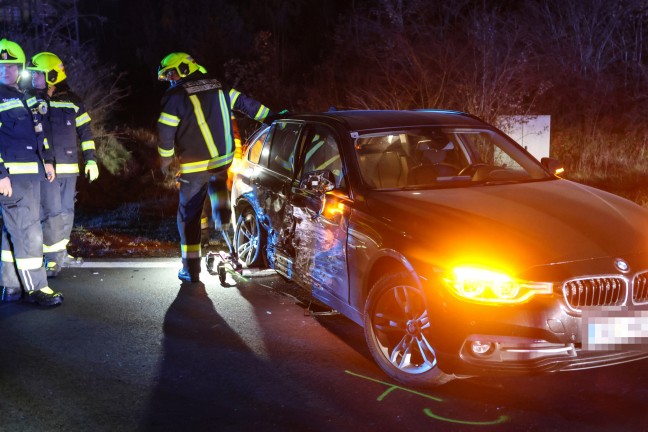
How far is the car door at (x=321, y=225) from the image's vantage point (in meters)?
5.32

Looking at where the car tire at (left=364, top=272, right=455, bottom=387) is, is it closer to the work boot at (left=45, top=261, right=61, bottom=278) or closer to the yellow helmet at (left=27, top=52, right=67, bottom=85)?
the work boot at (left=45, top=261, right=61, bottom=278)

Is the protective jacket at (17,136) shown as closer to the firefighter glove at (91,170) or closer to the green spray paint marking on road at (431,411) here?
the firefighter glove at (91,170)

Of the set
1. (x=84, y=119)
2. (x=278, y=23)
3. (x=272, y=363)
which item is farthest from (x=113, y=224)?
(x=278, y=23)

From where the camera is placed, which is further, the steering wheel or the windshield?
the steering wheel

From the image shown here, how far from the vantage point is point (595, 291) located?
4133 millimetres

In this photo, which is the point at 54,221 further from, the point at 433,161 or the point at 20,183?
the point at 433,161

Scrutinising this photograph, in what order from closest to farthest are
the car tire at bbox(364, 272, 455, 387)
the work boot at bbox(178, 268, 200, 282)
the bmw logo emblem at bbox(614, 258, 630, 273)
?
the bmw logo emblem at bbox(614, 258, 630, 273)
the car tire at bbox(364, 272, 455, 387)
the work boot at bbox(178, 268, 200, 282)

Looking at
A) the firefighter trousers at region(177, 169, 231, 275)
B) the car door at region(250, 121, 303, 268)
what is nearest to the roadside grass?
the firefighter trousers at region(177, 169, 231, 275)

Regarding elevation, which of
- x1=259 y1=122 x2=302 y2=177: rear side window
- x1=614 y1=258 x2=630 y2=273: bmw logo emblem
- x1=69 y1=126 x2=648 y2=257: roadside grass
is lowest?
x1=69 y1=126 x2=648 y2=257: roadside grass

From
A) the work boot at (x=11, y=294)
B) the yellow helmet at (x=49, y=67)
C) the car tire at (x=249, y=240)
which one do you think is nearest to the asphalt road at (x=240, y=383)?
the work boot at (x=11, y=294)

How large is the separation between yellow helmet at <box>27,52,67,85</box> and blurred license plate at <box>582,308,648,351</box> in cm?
552

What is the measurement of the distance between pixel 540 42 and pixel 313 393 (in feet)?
73.0

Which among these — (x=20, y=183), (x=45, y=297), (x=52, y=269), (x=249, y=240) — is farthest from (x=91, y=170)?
(x=249, y=240)

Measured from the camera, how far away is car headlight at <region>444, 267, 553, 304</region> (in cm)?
408
